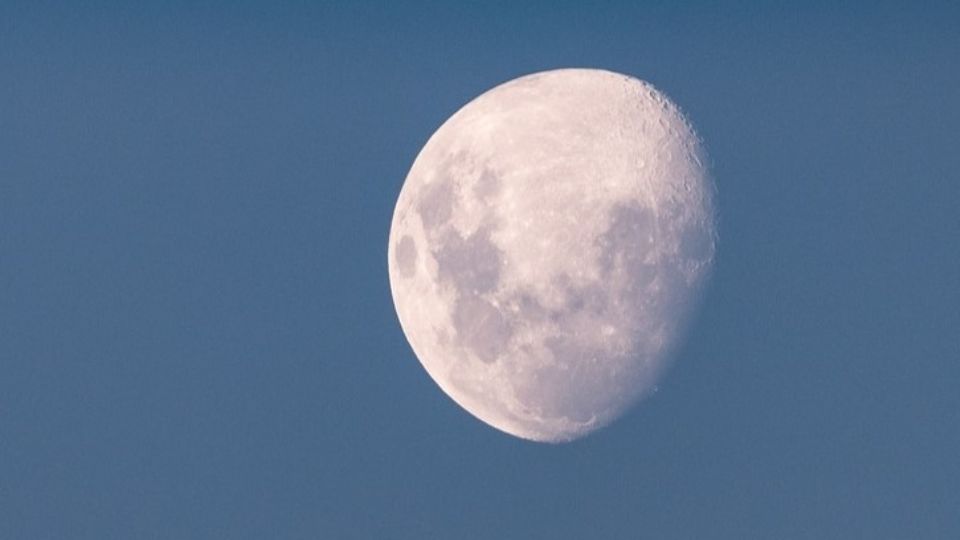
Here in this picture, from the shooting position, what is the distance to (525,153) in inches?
677

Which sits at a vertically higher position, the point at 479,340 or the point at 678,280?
the point at 678,280

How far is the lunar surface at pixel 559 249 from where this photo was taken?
16781mm

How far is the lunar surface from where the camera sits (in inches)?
661

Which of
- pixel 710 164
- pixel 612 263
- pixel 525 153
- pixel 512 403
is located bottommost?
pixel 512 403

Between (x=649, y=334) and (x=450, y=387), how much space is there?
3.05 m

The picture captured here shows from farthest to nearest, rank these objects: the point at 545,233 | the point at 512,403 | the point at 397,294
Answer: the point at 397,294
the point at 512,403
the point at 545,233

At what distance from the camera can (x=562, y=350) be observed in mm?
17156

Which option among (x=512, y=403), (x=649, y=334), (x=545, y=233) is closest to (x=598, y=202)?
(x=545, y=233)

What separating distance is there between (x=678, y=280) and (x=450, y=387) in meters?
3.64

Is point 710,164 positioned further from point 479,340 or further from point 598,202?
point 479,340

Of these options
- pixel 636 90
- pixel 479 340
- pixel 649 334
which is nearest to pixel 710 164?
pixel 636 90

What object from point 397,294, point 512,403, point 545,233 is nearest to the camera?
point 545,233

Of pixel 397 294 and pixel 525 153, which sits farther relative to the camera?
pixel 397 294

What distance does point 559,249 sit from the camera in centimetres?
1666
